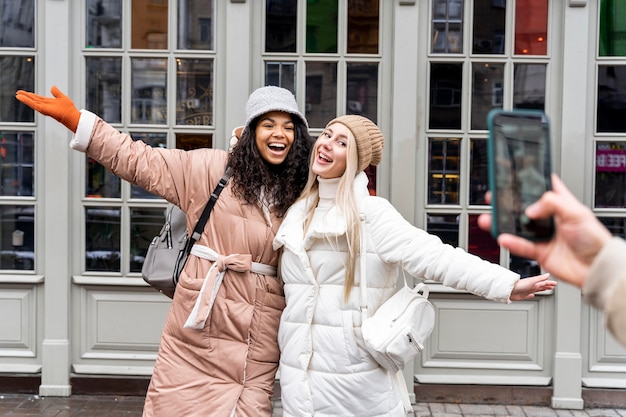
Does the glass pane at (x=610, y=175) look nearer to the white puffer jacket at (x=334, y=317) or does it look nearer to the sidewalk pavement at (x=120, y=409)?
the sidewalk pavement at (x=120, y=409)

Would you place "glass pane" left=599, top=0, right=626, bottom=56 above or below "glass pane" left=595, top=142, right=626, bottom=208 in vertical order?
above

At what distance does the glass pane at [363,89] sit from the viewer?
18.6ft

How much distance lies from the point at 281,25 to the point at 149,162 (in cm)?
256

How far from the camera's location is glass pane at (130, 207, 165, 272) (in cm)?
573

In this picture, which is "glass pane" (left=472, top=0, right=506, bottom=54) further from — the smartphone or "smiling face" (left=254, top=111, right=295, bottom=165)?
the smartphone

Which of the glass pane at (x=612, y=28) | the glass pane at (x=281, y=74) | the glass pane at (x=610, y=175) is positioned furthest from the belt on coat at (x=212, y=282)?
the glass pane at (x=612, y=28)

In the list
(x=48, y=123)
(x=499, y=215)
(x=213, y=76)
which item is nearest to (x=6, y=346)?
(x=48, y=123)

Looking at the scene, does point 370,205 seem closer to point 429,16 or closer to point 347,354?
point 347,354

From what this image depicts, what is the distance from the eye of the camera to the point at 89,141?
330 cm

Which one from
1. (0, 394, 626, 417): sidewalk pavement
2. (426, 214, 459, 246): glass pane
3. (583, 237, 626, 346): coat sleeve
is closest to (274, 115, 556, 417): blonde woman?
(583, 237, 626, 346): coat sleeve

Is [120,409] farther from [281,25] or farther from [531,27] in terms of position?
[531,27]

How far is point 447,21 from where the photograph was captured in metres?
5.62

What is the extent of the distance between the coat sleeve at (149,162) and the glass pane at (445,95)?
8.12 ft

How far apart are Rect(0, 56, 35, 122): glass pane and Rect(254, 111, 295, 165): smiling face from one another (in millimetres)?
2897
